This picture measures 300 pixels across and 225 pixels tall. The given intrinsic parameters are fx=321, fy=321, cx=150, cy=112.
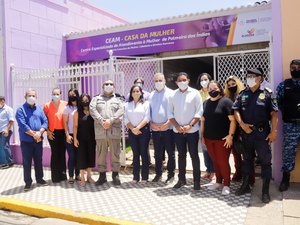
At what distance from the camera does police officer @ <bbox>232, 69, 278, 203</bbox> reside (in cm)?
445

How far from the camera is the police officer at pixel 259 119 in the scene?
4.45 metres

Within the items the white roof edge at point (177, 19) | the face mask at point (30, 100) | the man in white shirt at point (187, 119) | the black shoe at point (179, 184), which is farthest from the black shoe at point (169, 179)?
the white roof edge at point (177, 19)

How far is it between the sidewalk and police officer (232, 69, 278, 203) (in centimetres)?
40

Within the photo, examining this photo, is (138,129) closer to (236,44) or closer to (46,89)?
(46,89)

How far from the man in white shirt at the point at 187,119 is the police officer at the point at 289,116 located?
4.05ft

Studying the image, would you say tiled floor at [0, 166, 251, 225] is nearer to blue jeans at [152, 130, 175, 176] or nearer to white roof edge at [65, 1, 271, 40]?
blue jeans at [152, 130, 175, 176]

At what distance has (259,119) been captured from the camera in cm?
445

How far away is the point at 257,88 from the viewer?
14.9 ft

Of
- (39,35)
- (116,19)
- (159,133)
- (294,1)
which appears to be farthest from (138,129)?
(116,19)

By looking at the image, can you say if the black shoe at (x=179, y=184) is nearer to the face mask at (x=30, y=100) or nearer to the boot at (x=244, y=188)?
the boot at (x=244, y=188)

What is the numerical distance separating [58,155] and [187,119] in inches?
103

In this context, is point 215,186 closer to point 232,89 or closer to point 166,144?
point 166,144

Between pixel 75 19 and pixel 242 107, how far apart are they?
862cm

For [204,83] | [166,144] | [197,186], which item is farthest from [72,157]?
[204,83]
